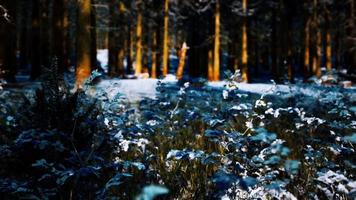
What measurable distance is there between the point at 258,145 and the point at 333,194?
1.26m

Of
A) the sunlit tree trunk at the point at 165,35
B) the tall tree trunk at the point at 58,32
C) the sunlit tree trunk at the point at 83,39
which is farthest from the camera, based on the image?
the sunlit tree trunk at the point at 165,35

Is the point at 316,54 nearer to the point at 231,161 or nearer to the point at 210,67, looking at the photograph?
the point at 210,67

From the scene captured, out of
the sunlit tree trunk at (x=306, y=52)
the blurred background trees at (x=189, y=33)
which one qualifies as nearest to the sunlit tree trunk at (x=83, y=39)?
the blurred background trees at (x=189, y=33)

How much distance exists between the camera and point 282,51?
28.4m

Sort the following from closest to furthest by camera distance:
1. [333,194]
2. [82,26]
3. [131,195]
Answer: [333,194], [131,195], [82,26]

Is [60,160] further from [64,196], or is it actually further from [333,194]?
[333,194]

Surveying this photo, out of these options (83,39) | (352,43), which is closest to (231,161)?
(83,39)

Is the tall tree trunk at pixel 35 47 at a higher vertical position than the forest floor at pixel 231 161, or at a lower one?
higher

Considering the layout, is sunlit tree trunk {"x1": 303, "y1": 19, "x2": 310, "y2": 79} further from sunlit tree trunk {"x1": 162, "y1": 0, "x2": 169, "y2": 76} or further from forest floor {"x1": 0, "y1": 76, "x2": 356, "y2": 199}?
forest floor {"x1": 0, "y1": 76, "x2": 356, "y2": 199}

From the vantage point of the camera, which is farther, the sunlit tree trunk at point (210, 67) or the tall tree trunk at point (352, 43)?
the sunlit tree trunk at point (210, 67)

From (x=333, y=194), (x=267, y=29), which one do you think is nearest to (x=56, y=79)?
(x=333, y=194)

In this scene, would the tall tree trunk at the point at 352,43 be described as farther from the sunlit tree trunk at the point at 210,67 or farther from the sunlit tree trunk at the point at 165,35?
the sunlit tree trunk at the point at 165,35

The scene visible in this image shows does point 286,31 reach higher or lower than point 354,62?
higher

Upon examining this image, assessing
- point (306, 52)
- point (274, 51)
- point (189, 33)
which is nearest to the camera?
point (306, 52)
